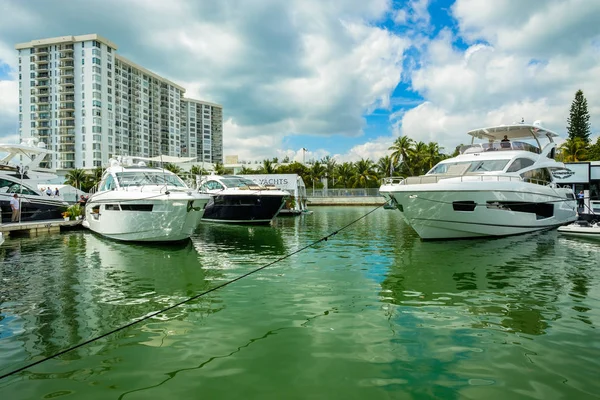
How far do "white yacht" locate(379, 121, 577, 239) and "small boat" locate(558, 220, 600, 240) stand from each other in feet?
3.60

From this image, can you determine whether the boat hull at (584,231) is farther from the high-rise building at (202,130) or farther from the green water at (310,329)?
the high-rise building at (202,130)

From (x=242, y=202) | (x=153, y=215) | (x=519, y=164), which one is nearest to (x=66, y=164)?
(x=242, y=202)

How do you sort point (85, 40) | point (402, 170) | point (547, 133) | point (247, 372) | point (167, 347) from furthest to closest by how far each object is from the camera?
1. point (85, 40)
2. point (402, 170)
3. point (547, 133)
4. point (167, 347)
5. point (247, 372)

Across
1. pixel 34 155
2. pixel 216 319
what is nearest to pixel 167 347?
pixel 216 319

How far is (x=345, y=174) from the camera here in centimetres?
7081

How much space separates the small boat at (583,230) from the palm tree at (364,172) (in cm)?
5130

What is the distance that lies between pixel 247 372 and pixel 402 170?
6413 cm

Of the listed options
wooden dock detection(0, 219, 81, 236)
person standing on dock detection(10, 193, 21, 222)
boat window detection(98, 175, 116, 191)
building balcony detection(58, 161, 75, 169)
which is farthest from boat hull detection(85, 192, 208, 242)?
building balcony detection(58, 161, 75, 169)

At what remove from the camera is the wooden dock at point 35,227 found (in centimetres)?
1701

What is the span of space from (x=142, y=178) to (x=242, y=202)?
7629mm

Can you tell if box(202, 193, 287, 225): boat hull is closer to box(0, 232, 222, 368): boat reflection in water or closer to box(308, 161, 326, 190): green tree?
box(0, 232, 222, 368): boat reflection in water

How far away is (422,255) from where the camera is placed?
1193 centimetres

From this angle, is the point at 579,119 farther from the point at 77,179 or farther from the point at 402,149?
the point at 77,179

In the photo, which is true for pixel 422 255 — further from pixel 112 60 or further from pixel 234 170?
pixel 112 60
